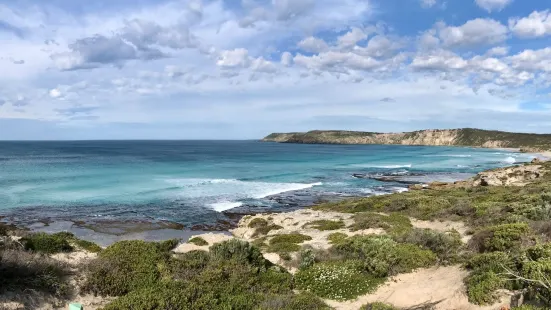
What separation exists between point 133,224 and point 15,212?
460 inches

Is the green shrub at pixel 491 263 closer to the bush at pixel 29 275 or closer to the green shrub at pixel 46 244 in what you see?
the bush at pixel 29 275

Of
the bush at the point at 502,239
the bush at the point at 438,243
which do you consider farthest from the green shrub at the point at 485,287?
the bush at the point at 438,243

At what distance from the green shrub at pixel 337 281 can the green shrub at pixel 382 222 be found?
876cm

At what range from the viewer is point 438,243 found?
44.9 feet

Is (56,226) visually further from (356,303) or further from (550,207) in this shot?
(550,207)

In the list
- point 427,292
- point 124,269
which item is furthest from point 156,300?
point 427,292

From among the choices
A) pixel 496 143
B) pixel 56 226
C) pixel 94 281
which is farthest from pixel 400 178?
pixel 496 143

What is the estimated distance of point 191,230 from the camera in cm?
2902

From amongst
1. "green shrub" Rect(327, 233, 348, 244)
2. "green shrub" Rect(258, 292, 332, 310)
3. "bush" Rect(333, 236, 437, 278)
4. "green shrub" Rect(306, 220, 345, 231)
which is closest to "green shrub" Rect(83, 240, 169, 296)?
"green shrub" Rect(258, 292, 332, 310)

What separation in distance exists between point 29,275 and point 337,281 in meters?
7.94

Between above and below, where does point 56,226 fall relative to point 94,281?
below

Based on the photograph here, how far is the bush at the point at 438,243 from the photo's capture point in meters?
12.5

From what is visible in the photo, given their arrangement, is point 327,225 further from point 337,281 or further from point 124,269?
point 124,269

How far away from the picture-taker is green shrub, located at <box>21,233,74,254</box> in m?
11.6
